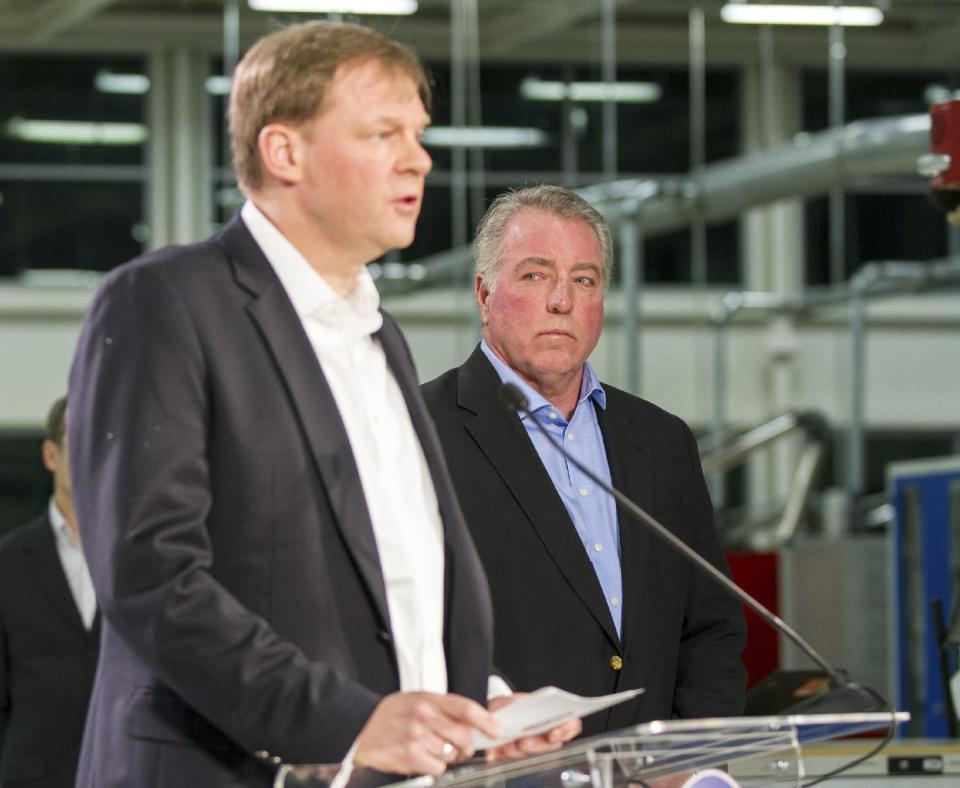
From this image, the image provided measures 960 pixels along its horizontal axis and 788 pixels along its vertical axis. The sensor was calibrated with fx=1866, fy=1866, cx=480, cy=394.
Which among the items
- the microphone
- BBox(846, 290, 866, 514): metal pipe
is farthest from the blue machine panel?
the microphone

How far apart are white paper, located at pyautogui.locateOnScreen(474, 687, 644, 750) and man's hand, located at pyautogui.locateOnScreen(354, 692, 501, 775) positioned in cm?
2

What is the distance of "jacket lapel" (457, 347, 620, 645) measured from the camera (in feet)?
8.52

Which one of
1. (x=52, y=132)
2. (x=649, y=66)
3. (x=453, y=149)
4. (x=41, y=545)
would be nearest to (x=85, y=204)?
(x=52, y=132)

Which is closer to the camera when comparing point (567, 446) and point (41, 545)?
point (567, 446)

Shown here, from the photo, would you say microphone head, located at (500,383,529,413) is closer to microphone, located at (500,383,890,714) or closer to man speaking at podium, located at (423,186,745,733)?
microphone, located at (500,383,890,714)

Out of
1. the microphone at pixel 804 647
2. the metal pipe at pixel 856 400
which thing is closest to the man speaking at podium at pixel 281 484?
the microphone at pixel 804 647

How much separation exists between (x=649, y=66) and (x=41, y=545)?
319 inches

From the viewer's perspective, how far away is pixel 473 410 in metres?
2.70

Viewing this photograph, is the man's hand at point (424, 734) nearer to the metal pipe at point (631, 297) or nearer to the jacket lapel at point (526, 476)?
the jacket lapel at point (526, 476)

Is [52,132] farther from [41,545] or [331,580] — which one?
[331,580]

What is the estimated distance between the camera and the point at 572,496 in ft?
8.79

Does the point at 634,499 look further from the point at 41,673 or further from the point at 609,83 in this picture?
the point at 609,83

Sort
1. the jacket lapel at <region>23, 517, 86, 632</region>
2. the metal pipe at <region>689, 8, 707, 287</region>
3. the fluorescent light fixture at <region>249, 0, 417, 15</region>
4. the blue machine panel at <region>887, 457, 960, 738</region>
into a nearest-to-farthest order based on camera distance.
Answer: the jacket lapel at <region>23, 517, 86, 632</region> < the blue machine panel at <region>887, 457, 960, 738</region> < the fluorescent light fixture at <region>249, 0, 417, 15</region> < the metal pipe at <region>689, 8, 707, 287</region>

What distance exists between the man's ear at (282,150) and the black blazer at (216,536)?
0.32 ft
